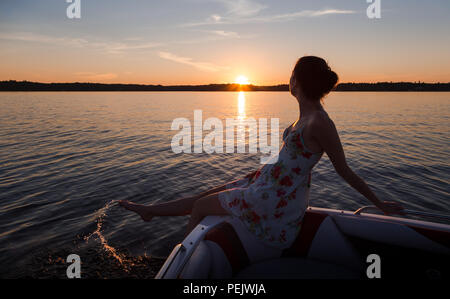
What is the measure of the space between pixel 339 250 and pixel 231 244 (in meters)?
1.30

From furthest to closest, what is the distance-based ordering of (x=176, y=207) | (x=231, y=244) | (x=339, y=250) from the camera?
(x=176, y=207) < (x=339, y=250) < (x=231, y=244)

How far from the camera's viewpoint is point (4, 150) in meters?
11.0

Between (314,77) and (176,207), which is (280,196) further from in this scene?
(176,207)

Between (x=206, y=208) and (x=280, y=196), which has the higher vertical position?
(x=280, y=196)

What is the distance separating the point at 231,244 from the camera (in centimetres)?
269

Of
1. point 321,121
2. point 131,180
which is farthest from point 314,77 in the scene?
point 131,180

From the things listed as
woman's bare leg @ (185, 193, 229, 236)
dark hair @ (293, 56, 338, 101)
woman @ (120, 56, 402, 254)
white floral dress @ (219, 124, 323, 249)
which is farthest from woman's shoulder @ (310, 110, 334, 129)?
woman's bare leg @ (185, 193, 229, 236)

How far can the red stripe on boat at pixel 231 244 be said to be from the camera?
264 cm

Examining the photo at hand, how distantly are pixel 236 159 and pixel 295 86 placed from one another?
848cm

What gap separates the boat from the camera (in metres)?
2.59

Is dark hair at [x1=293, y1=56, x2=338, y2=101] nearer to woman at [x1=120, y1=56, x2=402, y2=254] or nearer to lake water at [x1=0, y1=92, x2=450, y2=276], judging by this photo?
woman at [x1=120, y1=56, x2=402, y2=254]

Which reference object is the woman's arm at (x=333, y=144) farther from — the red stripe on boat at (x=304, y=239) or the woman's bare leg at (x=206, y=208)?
the woman's bare leg at (x=206, y=208)
